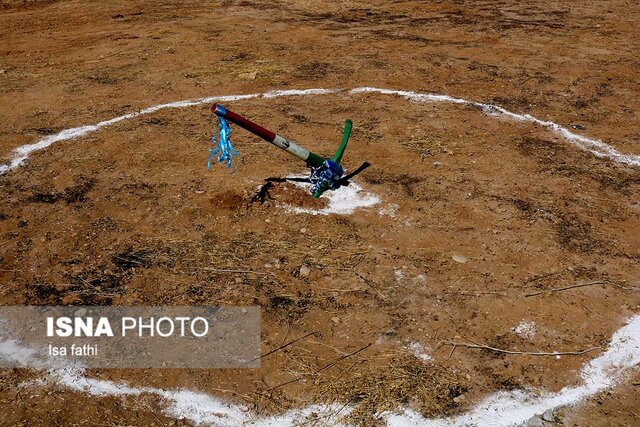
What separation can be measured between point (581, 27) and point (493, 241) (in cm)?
906

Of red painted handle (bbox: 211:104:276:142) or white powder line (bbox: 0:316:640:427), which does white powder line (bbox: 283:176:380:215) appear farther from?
white powder line (bbox: 0:316:640:427)

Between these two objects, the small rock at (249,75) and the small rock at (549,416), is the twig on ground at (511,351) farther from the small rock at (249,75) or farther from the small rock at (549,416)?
the small rock at (249,75)

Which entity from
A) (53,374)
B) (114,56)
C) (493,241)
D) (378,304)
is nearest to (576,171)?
(493,241)

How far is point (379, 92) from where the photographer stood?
31.7 feet

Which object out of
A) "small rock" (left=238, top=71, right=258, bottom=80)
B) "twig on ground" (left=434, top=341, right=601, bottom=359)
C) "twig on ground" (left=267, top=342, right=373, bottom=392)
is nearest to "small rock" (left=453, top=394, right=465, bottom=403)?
"twig on ground" (left=434, top=341, right=601, bottom=359)

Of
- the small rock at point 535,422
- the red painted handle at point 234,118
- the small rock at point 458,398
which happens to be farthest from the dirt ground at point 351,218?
the red painted handle at point 234,118

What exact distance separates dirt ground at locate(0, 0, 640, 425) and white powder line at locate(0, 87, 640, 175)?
18 centimetres

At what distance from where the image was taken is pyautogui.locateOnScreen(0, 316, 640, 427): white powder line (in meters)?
4.25

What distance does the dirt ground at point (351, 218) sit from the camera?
4602 millimetres

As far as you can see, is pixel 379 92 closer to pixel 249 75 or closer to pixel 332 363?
pixel 249 75

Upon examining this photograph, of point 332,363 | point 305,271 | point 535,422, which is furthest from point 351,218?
point 535,422

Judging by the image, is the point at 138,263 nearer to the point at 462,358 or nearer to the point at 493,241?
the point at 462,358

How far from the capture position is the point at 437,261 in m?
5.73

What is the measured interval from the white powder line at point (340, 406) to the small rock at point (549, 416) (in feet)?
0.11
